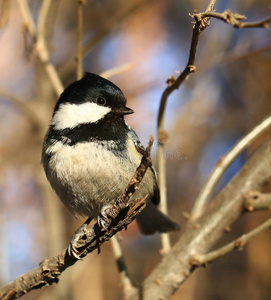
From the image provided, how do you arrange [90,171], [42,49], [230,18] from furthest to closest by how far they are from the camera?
[42,49]
[90,171]
[230,18]

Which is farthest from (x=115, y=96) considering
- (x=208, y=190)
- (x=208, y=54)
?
(x=208, y=54)

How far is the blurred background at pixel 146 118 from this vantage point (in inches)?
164

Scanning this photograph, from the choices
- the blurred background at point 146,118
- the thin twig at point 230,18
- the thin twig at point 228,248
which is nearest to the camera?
the thin twig at point 230,18

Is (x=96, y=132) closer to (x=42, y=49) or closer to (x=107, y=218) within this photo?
(x=107, y=218)

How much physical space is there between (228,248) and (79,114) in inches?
48.1

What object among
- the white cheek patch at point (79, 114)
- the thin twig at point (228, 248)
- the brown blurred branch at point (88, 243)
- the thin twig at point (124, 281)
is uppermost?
the white cheek patch at point (79, 114)

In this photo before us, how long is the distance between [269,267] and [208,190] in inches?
79.0

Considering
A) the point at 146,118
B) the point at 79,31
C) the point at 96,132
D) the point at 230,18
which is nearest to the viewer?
the point at 230,18

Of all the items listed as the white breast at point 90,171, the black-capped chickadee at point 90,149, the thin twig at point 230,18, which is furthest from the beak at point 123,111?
the thin twig at point 230,18

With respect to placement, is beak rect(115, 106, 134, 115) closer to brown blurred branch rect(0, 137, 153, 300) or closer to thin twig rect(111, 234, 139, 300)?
brown blurred branch rect(0, 137, 153, 300)

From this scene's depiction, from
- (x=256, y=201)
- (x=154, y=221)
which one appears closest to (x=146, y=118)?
(x=154, y=221)

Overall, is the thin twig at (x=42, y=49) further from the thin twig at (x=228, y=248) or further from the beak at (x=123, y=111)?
the thin twig at (x=228, y=248)

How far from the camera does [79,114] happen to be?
8.59 feet

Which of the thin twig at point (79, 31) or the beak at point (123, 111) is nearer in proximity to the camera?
the beak at point (123, 111)
